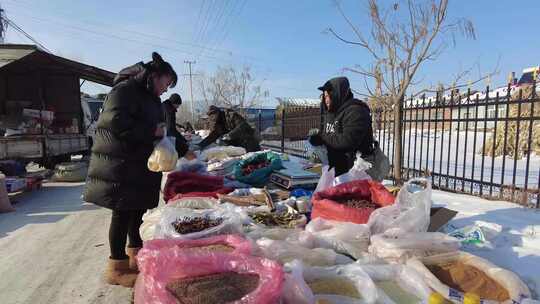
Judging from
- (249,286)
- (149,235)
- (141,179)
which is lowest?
(149,235)

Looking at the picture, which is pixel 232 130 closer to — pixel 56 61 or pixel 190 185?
pixel 190 185

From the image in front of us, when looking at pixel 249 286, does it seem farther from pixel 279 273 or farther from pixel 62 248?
pixel 62 248

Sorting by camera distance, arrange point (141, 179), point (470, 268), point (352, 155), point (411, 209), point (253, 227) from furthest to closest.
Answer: point (352, 155), point (141, 179), point (253, 227), point (411, 209), point (470, 268)

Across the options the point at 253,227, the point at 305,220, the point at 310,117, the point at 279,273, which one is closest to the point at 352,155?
the point at 305,220

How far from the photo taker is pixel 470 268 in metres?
1.85

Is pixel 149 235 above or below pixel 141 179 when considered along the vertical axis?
below

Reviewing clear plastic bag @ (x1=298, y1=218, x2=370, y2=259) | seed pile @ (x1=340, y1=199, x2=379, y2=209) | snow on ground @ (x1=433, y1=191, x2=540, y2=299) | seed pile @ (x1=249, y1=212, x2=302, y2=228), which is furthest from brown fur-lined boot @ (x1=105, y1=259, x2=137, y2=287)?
snow on ground @ (x1=433, y1=191, x2=540, y2=299)

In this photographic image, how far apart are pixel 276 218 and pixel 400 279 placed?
1.24 metres

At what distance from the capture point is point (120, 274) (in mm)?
2789

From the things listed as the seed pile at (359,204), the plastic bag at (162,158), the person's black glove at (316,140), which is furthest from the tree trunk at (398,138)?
the plastic bag at (162,158)

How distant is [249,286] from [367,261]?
834 millimetres

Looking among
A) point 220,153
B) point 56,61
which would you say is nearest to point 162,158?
point 220,153

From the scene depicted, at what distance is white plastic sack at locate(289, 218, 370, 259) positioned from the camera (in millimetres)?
2176

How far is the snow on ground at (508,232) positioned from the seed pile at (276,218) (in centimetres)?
135
